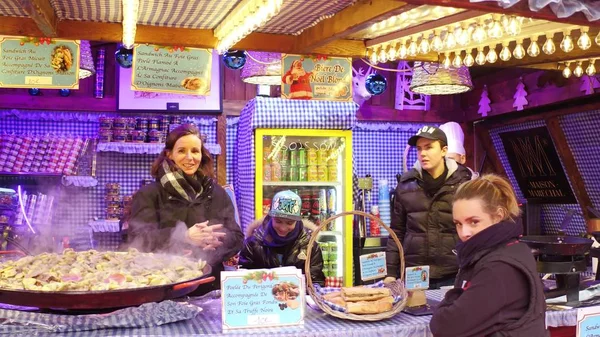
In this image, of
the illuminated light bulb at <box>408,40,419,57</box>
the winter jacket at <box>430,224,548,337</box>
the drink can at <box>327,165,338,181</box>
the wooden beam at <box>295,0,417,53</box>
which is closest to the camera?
the winter jacket at <box>430,224,548,337</box>

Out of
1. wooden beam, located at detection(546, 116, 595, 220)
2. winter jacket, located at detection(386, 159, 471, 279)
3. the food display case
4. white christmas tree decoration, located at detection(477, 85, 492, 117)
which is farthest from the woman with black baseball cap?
white christmas tree decoration, located at detection(477, 85, 492, 117)

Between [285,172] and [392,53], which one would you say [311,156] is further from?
[392,53]

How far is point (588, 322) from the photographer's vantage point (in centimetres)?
283

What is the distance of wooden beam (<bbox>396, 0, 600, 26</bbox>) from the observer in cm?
267

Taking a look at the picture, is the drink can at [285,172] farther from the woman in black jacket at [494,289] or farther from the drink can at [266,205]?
the woman in black jacket at [494,289]

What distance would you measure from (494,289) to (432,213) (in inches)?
71.9

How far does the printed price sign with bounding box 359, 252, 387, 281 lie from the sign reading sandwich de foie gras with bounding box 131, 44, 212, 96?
201cm

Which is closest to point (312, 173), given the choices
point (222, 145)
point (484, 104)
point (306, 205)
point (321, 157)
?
point (321, 157)

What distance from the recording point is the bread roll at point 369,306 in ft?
8.60

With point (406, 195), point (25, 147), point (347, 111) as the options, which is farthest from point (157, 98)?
point (406, 195)

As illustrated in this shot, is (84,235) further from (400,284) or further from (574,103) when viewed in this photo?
(574,103)

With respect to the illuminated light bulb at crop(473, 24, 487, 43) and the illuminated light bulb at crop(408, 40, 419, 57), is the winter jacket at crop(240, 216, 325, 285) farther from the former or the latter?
the illuminated light bulb at crop(473, 24, 487, 43)

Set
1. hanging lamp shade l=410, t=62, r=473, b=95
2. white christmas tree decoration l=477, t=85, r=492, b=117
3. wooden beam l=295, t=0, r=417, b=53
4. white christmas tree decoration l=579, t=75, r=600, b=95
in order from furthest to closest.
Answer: white christmas tree decoration l=477, t=85, r=492, b=117, white christmas tree decoration l=579, t=75, r=600, b=95, hanging lamp shade l=410, t=62, r=473, b=95, wooden beam l=295, t=0, r=417, b=53

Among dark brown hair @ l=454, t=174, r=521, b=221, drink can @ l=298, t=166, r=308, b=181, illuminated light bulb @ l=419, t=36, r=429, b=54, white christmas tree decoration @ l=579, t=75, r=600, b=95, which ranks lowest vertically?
dark brown hair @ l=454, t=174, r=521, b=221
